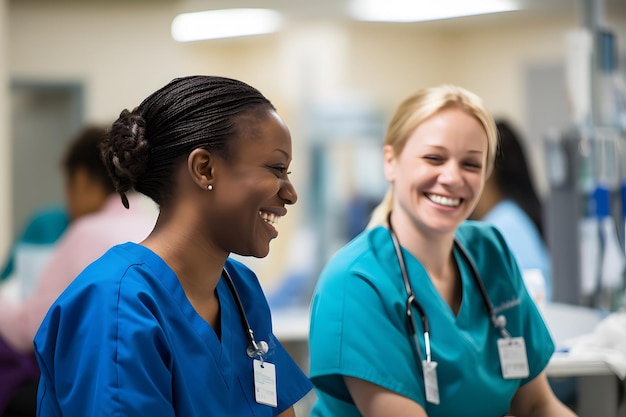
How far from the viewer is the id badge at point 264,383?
1441 mm

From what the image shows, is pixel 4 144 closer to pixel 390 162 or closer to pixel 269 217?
pixel 390 162

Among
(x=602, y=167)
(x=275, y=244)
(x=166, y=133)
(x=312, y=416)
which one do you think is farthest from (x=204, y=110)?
(x=275, y=244)

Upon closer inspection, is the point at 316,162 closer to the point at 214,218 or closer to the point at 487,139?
the point at 487,139

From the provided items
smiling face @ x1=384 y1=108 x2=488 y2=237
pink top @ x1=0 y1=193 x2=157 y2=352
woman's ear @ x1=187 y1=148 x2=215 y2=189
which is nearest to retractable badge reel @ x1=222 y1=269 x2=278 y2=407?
woman's ear @ x1=187 y1=148 x2=215 y2=189

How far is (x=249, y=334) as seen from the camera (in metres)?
1.48

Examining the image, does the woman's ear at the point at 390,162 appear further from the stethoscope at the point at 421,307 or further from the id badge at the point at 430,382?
the id badge at the point at 430,382

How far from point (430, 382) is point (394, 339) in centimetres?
11

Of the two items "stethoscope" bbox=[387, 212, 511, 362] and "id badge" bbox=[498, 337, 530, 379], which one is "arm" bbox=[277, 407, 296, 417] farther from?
"id badge" bbox=[498, 337, 530, 379]

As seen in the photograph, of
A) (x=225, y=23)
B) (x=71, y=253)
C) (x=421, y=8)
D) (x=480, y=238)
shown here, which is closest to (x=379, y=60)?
(x=421, y=8)

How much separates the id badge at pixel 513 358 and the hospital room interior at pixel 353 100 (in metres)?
0.21

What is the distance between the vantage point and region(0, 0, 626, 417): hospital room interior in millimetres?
2650

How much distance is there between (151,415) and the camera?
1.19 metres

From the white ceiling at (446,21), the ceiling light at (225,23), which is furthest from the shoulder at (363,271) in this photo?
the ceiling light at (225,23)

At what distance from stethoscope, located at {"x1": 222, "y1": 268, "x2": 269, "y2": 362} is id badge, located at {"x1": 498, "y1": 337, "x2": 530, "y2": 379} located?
23.5 inches
